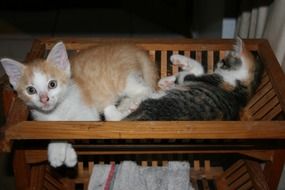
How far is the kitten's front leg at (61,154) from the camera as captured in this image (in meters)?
0.96

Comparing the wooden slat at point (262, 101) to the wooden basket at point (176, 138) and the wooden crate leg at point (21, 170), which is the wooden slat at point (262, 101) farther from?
the wooden crate leg at point (21, 170)

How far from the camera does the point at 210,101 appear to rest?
3.67 ft

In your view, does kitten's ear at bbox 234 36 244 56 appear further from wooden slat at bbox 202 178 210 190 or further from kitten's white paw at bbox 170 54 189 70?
wooden slat at bbox 202 178 210 190

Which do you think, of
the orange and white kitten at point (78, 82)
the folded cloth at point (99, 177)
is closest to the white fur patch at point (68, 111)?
the orange and white kitten at point (78, 82)

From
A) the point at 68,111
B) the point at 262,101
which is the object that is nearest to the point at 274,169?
the point at 262,101

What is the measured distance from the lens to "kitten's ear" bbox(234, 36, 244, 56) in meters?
1.19

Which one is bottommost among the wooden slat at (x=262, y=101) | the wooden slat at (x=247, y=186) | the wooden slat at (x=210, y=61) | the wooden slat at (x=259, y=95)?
the wooden slat at (x=247, y=186)

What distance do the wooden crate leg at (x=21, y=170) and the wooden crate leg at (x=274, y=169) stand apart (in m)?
0.66

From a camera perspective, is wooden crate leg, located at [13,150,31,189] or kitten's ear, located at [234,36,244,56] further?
kitten's ear, located at [234,36,244,56]

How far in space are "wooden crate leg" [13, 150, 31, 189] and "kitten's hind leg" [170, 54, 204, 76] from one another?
582 millimetres

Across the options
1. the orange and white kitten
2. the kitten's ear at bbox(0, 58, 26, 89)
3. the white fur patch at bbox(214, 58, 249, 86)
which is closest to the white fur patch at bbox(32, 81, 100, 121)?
the orange and white kitten

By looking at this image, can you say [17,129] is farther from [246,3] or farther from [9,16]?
[9,16]

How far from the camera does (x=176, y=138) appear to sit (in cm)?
87

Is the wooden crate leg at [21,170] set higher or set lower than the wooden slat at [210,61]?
lower
